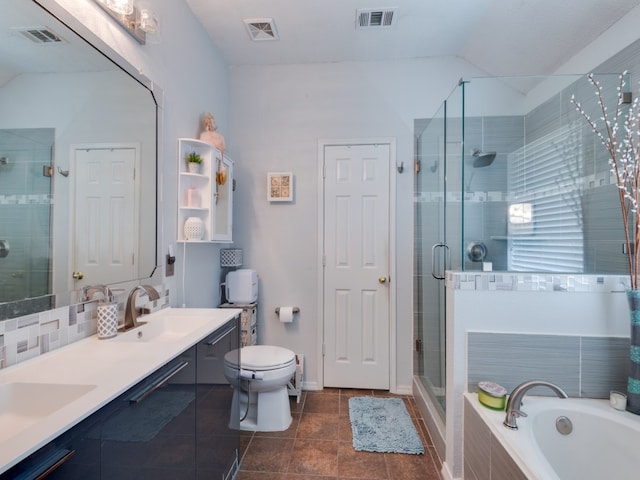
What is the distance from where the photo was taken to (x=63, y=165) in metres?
1.07

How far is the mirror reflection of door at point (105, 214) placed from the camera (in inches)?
45.8

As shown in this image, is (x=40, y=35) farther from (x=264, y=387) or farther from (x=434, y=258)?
(x=434, y=258)

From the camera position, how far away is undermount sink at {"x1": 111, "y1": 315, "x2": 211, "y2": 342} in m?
1.38

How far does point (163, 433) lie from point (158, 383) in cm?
17

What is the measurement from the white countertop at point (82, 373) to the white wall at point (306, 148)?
1.30 meters

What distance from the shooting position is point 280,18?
206 cm

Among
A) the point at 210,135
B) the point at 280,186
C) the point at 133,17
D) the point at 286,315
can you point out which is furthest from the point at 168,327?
the point at 133,17

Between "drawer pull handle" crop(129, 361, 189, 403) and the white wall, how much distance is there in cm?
153

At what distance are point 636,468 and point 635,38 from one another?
2.01 meters

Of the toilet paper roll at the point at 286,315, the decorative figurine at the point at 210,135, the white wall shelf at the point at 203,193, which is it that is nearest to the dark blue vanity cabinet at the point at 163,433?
the white wall shelf at the point at 203,193

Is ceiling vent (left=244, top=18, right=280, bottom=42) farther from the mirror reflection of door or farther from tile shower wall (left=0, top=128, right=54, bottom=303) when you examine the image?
tile shower wall (left=0, top=128, right=54, bottom=303)

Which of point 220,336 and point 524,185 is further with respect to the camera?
point 524,185

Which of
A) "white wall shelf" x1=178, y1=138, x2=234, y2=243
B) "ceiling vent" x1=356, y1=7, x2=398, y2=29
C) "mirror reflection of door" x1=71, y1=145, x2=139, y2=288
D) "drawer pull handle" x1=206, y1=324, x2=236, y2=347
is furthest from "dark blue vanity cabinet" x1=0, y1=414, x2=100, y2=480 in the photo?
"ceiling vent" x1=356, y1=7, x2=398, y2=29

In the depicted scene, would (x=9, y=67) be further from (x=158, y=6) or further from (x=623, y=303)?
(x=623, y=303)
